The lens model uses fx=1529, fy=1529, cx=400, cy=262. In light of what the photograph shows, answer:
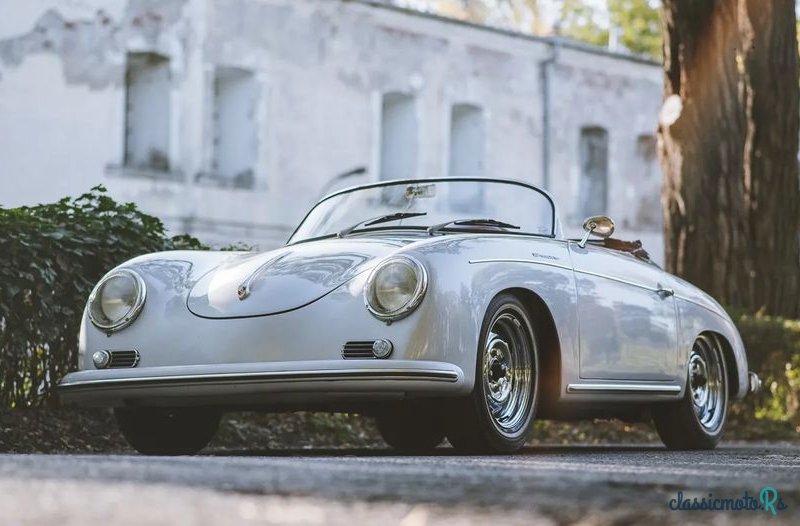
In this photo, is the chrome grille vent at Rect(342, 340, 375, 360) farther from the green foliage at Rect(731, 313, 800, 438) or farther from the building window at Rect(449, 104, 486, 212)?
the building window at Rect(449, 104, 486, 212)

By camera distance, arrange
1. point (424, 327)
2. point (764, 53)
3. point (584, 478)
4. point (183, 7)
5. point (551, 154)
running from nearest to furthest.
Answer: point (584, 478), point (424, 327), point (764, 53), point (183, 7), point (551, 154)

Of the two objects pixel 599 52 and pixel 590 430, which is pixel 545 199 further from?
pixel 599 52

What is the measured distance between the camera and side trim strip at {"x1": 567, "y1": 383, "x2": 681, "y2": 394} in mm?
7543

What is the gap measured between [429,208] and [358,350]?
72.2 inches

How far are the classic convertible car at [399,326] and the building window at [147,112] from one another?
15752mm

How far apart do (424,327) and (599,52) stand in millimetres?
24390

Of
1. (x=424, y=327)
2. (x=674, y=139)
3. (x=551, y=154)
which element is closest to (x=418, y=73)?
(x=551, y=154)

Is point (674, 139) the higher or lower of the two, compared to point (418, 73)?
lower

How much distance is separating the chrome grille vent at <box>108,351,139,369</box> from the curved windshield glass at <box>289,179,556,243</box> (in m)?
1.47

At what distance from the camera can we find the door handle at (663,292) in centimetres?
858

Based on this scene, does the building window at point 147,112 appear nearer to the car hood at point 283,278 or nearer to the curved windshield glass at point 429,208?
the curved windshield glass at point 429,208

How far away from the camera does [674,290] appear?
8789 mm

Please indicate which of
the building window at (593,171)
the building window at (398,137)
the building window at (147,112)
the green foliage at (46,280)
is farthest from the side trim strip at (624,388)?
the building window at (593,171)

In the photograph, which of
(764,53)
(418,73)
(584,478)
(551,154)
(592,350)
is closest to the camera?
(584,478)
